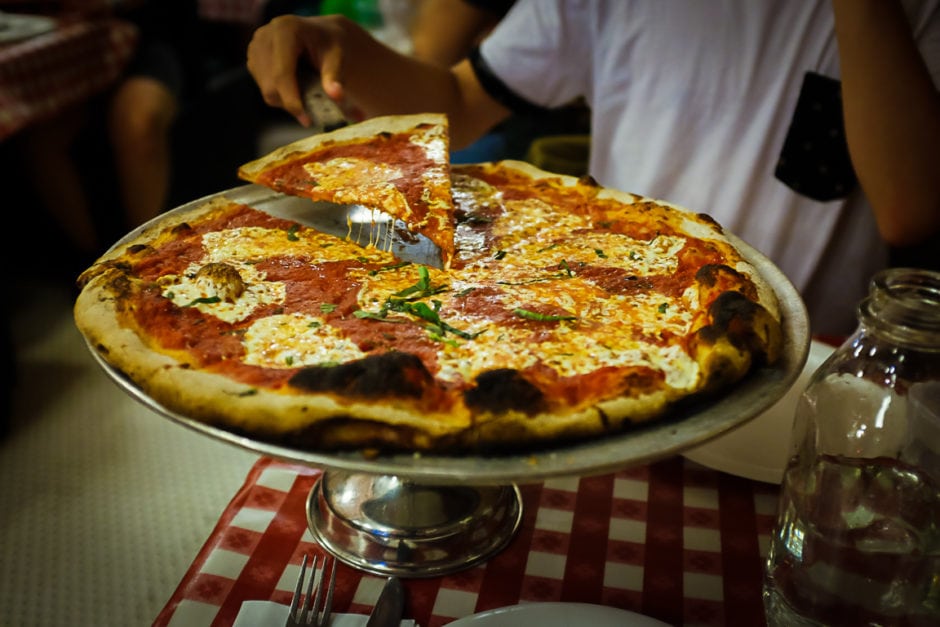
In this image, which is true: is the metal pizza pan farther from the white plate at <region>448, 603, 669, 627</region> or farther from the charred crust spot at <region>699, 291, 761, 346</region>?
the white plate at <region>448, 603, 669, 627</region>

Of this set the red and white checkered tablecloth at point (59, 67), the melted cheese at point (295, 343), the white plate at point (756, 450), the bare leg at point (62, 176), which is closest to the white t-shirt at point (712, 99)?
the white plate at point (756, 450)

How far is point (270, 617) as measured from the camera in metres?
0.87

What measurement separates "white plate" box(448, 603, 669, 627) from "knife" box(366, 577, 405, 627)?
0.09 meters

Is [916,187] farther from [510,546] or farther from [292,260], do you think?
[292,260]

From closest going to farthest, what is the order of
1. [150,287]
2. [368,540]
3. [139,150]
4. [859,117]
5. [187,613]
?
[187,613]
[368,540]
[150,287]
[859,117]
[139,150]

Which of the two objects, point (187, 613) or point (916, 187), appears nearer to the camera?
point (187, 613)

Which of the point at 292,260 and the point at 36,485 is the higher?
the point at 292,260

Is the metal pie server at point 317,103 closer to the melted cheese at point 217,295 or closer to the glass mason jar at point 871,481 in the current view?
the melted cheese at point 217,295

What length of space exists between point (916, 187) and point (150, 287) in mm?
1321

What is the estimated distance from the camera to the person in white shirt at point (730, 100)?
1.42 meters

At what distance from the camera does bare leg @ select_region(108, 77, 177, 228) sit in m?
3.54

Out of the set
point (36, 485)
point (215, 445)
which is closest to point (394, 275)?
point (215, 445)

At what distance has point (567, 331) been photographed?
3.40 ft

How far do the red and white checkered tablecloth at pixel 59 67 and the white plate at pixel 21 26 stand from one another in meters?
0.02
